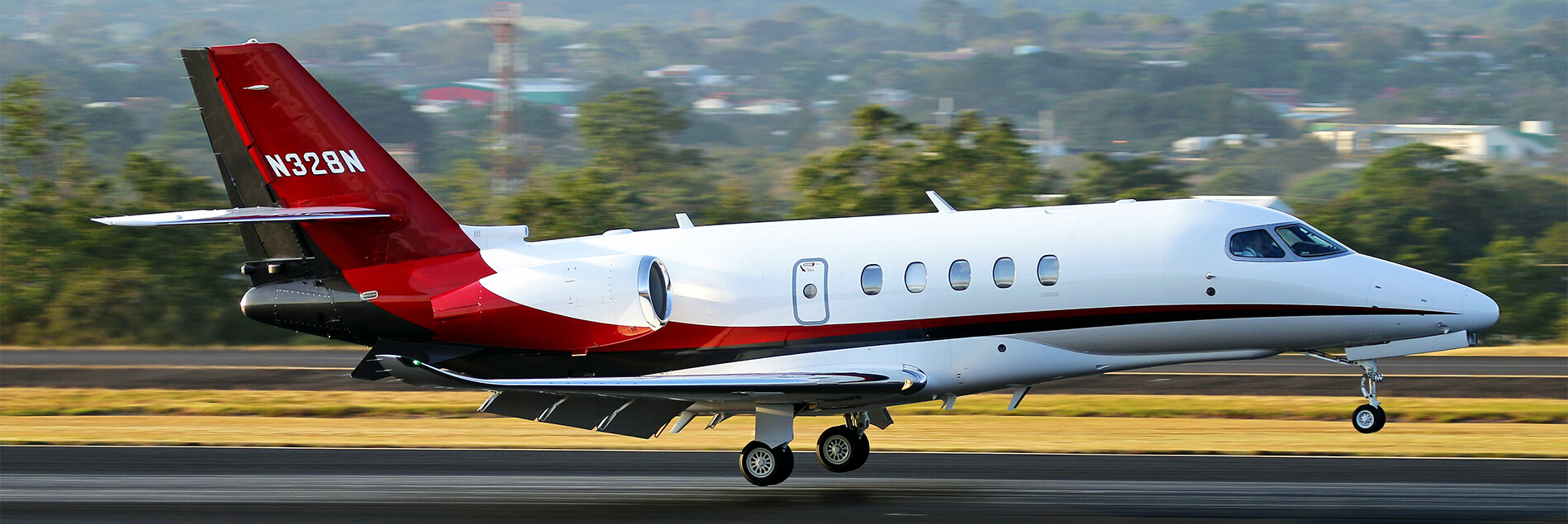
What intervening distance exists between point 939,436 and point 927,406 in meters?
3.82

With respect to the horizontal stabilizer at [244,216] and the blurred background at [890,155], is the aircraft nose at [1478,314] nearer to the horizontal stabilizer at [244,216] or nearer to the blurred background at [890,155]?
the horizontal stabilizer at [244,216]

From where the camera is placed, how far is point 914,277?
48.7 feet

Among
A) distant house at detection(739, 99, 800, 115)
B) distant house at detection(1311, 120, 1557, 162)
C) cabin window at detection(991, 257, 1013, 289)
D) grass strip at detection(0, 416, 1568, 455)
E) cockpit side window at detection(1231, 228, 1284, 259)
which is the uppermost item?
cockpit side window at detection(1231, 228, 1284, 259)

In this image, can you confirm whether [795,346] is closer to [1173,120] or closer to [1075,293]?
[1075,293]

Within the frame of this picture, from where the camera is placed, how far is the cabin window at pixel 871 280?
1498 centimetres

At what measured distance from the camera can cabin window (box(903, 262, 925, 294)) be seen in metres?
14.8

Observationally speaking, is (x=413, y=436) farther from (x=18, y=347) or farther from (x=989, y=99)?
(x=989, y=99)

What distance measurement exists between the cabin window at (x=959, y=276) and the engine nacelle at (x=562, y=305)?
3.15 metres

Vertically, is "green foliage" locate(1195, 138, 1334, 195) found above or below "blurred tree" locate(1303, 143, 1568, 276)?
below

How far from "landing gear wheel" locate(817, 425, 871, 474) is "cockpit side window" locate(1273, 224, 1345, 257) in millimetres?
4563

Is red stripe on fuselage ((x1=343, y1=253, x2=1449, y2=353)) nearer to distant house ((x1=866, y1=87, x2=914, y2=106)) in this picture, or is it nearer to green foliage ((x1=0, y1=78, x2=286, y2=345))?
green foliage ((x1=0, y1=78, x2=286, y2=345))

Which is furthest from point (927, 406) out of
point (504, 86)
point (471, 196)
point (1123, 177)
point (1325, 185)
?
point (1325, 185)

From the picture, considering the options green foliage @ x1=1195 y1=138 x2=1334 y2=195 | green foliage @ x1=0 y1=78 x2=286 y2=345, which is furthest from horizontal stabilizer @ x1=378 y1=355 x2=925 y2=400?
green foliage @ x1=1195 y1=138 x2=1334 y2=195

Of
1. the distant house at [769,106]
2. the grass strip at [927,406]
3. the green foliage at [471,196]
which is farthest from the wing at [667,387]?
the distant house at [769,106]
